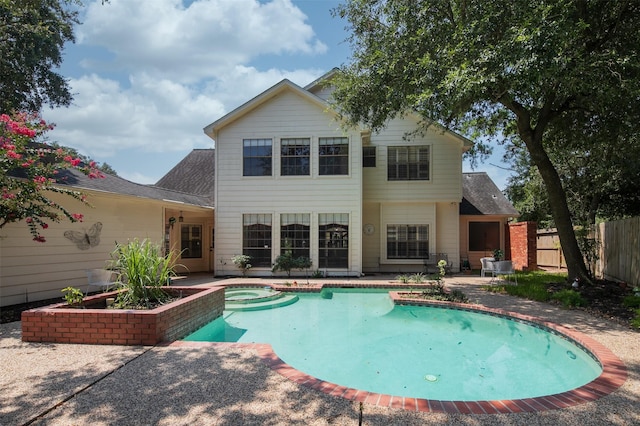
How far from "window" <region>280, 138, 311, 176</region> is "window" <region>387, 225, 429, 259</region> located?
460cm

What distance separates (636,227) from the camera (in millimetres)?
10133

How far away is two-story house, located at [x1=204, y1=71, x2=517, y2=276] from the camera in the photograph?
14.2 metres

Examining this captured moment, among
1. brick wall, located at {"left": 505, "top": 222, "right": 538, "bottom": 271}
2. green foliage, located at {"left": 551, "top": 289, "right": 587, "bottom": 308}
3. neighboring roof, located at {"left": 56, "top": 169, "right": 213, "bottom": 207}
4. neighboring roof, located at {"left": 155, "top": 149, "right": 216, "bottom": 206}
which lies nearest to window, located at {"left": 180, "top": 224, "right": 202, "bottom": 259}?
neighboring roof, located at {"left": 155, "top": 149, "right": 216, "bottom": 206}

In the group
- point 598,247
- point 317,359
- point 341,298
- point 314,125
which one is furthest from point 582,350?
point 314,125

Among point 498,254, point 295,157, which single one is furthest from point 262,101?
point 498,254

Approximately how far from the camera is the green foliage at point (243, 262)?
14141 millimetres

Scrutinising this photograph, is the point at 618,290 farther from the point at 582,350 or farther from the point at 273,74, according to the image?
the point at 273,74

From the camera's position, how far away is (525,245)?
53.8 feet

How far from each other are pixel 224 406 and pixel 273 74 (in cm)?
1396

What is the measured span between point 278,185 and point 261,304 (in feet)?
19.1

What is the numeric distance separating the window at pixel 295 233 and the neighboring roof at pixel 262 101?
441 centimetres

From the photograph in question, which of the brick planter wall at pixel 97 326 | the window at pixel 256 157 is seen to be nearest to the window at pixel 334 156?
the window at pixel 256 157

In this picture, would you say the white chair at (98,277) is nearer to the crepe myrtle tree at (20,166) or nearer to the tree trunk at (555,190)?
A: the crepe myrtle tree at (20,166)

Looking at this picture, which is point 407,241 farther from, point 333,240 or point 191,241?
point 191,241
